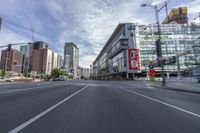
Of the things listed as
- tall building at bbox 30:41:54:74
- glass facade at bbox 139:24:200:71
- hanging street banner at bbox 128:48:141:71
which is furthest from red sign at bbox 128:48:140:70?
tall building at bbox 30:41:54:74

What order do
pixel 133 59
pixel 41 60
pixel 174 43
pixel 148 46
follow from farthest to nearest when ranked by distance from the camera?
pixel 41 60 → pixel 174 43 → pixel 148 46 → pixel 133 59

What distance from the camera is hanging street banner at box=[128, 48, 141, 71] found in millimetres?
79562

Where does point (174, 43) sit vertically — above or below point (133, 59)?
above

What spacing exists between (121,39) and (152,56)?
20917 millimetres

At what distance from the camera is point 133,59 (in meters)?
80.3

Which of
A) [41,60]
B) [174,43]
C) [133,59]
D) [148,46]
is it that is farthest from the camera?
[41,60]

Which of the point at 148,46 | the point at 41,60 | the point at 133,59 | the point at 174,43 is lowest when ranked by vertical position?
the point at 133,59

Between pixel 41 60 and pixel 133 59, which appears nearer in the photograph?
pixel 133 59

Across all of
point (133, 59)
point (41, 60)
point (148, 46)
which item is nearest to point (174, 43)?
point (148, 46)

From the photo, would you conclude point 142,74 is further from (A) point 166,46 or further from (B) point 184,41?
(B) point 184,41

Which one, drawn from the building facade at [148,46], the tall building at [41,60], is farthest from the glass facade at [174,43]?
the tall building at [41,60]

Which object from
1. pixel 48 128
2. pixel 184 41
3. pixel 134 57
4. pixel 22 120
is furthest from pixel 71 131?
pixel 184 41

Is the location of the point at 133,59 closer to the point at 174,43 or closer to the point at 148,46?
the point at 148,46

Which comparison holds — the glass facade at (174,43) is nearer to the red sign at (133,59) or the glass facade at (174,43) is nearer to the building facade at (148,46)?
the building facade at (148,46)
